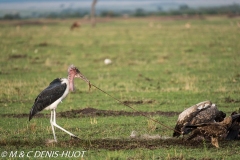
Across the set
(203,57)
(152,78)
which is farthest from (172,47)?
(152,78)

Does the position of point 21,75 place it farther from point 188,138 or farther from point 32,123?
point 188,138

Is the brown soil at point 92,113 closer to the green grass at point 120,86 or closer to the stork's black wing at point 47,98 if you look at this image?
the green grass at point 120,86

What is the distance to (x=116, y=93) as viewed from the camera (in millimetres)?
13711

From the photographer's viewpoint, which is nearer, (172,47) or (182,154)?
(182,154)

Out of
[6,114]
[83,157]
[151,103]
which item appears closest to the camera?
[83,157]

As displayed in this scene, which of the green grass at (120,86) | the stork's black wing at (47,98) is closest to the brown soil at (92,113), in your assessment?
the green grass at (120,86)

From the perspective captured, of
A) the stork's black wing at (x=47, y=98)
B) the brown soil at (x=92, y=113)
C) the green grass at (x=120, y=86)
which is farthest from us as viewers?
the brown soil at (x=92, y=113)

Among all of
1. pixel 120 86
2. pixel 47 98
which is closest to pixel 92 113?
pixel 47 98

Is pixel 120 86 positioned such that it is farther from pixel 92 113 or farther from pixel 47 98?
pixel 47 98

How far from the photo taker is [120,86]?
14758 mm

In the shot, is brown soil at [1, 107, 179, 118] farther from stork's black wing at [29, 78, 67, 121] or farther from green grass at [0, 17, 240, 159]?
stork's black wing at [29, 78, 67, 121]

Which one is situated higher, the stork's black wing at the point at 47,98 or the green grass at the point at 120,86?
the stork's black wing at the point at 47,98

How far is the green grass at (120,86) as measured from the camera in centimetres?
845

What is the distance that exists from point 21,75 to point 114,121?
7.56 m
